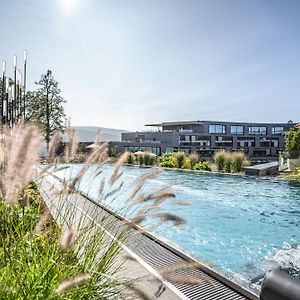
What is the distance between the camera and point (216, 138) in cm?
3638

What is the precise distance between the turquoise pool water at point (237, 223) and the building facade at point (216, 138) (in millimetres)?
22563

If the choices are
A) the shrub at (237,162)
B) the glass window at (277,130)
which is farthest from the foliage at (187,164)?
the glass window at (277,130)

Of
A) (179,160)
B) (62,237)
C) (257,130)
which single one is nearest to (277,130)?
(257,130)

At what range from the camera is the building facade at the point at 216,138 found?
33750mm

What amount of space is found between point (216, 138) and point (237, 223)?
101 feet

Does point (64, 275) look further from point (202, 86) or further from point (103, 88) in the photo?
point (202, 86)

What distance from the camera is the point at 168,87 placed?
42.1ft

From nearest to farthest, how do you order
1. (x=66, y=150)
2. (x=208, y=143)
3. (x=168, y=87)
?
(x=66, y=150) → (x=168, y=87) → (x=208, y=143)

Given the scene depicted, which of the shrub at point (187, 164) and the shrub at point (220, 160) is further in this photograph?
the shrub at point (187, 164)

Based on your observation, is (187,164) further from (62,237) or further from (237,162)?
(62,237)

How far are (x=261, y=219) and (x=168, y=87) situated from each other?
744 cm

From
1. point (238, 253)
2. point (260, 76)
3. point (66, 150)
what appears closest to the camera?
point (66, 150)

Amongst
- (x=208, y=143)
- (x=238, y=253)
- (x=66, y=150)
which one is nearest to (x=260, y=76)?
(x=238, y=253)

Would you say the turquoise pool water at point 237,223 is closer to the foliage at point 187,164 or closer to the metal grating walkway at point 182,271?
the metal grating walkway at point 182,271
